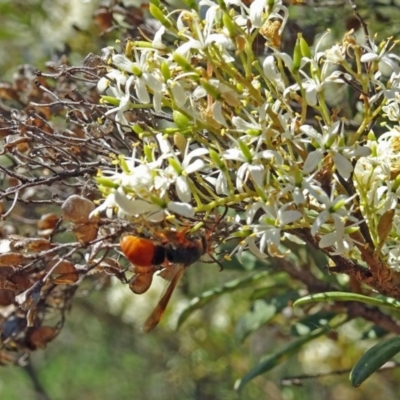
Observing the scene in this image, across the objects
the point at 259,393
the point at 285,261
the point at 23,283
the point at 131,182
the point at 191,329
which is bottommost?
the point at 259,393

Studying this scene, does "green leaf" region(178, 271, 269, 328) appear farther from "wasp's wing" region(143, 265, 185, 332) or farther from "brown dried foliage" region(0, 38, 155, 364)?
"wasp's wing" region(143, 265, 185, 332)

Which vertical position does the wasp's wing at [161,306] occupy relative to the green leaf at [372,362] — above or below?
above

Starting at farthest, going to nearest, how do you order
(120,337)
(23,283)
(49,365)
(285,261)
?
(49,365) → (120,337) → (285,261) → (23,283)

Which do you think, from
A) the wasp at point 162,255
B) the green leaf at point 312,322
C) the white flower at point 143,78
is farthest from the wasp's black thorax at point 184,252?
the green leaf at point 312,322

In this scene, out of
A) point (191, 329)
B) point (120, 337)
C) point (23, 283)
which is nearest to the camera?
point (23, 283)

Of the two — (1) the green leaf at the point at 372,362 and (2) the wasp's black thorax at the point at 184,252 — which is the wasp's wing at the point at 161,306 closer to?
(2) the wasp's black thorax at the point at 184,252

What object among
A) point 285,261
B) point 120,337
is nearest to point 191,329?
point 120,337

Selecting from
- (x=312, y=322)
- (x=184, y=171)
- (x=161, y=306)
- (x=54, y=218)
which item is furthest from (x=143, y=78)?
(x=312, y=322)

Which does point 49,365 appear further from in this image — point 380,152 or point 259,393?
point 380,152
